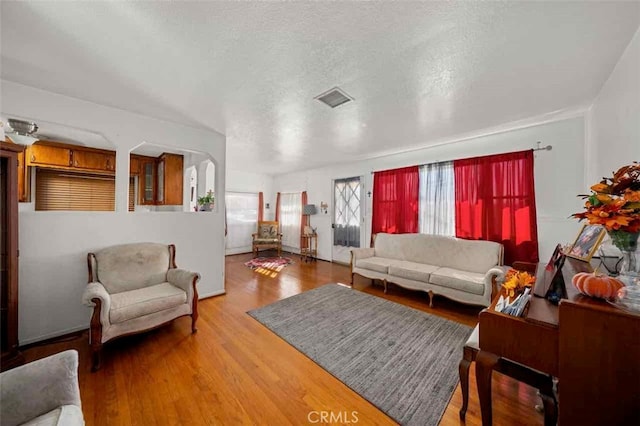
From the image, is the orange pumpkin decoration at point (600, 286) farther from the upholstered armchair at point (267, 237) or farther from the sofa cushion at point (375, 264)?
the upholstered armchair at point (267, 237)

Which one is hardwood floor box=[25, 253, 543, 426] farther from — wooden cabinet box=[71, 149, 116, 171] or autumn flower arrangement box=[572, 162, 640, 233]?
wooden cabinet box=[71, 149, 116, 171]

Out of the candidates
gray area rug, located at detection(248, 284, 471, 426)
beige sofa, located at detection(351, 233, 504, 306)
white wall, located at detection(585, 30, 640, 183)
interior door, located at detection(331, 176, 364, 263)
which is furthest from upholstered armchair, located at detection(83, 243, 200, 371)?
white wall, located at detection(585, 30, 640, 183)

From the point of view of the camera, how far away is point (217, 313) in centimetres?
284

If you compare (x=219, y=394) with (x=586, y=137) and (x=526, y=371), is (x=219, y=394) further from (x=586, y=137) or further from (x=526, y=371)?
(x=586, y=137)

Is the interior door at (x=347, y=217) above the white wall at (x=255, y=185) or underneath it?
underneath

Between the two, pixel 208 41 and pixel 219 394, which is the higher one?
pixel 208 41

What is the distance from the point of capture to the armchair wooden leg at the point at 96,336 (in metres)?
1.82

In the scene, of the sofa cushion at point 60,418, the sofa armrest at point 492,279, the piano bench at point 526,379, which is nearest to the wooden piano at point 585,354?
the piano bench at point 526,379

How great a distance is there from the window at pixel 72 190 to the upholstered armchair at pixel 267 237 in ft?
10.7

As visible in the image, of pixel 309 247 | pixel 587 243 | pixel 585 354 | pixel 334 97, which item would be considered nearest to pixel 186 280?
pixel 334 97

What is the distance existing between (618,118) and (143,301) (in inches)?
171

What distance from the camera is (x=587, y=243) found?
1.49 m

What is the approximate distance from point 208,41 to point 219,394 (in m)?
2.49

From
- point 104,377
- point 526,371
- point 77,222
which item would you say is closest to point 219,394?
point 104,377
